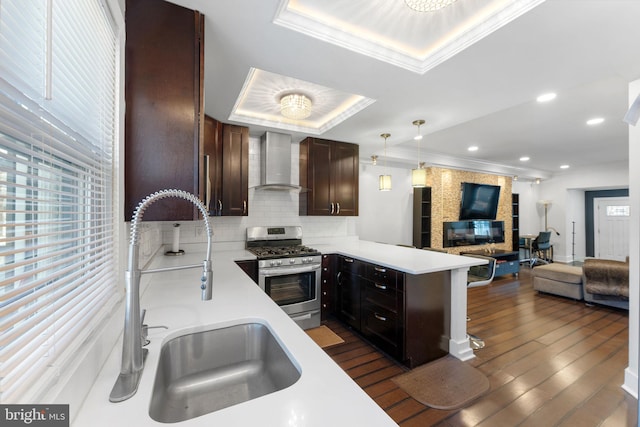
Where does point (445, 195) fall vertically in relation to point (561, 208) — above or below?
above

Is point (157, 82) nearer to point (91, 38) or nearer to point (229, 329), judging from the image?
point (91, 38)

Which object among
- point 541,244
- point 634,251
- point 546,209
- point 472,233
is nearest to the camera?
point 634,251

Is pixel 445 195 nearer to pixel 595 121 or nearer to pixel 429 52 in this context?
pixel 595 121

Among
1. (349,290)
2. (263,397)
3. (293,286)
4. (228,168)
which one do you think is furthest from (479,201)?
(263,397)

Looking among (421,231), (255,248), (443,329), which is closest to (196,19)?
(255,248)

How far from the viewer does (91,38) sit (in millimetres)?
878

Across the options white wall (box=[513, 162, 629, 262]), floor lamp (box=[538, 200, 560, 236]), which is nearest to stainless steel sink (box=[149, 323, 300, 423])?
white wall (box=[513, 162, 629, 262])

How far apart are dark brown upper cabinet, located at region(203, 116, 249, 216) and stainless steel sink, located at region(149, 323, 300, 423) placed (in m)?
2.16

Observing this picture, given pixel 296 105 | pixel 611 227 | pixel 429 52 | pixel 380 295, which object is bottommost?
pixel 380 295

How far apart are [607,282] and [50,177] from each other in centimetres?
595

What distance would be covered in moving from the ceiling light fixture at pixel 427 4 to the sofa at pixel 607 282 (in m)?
4.66

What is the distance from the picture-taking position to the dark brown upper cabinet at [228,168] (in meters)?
3.12

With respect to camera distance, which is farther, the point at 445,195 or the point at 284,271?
the point at 445,195

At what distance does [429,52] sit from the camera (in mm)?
1931
